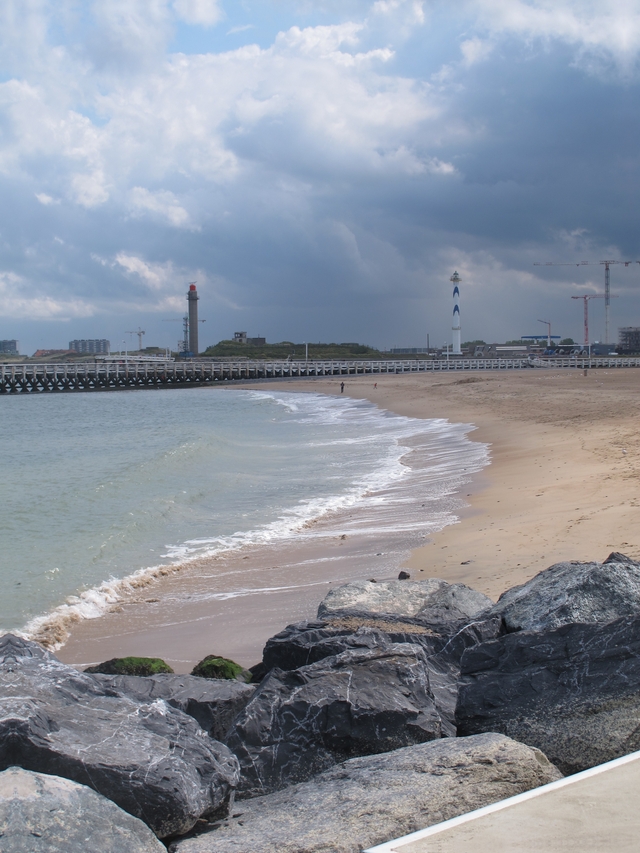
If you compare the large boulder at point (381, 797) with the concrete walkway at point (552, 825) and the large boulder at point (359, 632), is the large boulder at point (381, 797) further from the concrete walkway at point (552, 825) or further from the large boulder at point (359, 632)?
the large boulder at point (359, 632)

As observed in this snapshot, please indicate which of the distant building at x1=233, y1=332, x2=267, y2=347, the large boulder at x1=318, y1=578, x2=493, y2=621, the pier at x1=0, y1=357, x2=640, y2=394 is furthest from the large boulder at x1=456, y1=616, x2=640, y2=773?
→ the distant building at x1=233, y1=332, x2=267, y2=347

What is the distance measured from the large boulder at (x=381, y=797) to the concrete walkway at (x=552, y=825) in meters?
0.33

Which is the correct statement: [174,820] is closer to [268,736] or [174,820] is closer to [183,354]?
[268,736]

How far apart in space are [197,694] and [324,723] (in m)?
0.90

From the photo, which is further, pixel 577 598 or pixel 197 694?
pixel 577 598

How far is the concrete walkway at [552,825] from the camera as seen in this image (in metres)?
2.34

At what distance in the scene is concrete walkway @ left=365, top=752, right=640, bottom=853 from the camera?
2340 millimetres

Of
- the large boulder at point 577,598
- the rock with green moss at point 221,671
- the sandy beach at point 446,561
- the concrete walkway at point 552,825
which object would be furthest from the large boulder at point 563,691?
the sandy beach at point 446,561

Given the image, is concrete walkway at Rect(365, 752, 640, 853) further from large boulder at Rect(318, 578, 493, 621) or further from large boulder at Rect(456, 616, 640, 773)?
large boulder at Rect(318, 578, 493, 621)

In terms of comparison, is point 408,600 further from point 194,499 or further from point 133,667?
point 194,499

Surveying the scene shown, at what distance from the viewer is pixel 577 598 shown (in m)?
4.77

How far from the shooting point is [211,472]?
17469 millimetres

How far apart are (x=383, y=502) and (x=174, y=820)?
943 cm

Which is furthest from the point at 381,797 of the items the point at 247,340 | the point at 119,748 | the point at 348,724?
the point at 247,340
